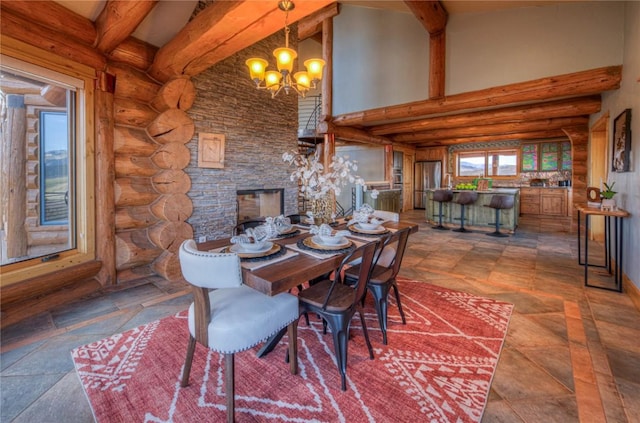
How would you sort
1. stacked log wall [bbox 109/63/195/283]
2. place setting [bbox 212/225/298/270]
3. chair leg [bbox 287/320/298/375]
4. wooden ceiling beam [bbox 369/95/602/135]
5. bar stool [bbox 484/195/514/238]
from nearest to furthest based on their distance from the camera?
place setting [bbox 212/225/298/270] → chair leg [bbox 287/320/298/375] → stacked log wall [bbox 109/63/195/283] → wooden ceiling beam [bbox 369/95/602/135] → bar stool [bbox 484/195/514/238]

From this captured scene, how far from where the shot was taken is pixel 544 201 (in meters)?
8.99

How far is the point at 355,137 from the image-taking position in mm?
7645

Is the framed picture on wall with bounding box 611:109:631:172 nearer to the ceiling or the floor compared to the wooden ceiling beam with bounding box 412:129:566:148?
nearer to the floor

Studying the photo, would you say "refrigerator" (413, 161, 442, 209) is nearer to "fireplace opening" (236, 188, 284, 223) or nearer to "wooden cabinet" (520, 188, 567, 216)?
"wooden cabinet" (520, 188, 567, 216)

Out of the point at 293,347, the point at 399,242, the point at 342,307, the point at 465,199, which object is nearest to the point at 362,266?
the point at 342,307

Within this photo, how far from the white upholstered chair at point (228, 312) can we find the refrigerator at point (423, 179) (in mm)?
10409

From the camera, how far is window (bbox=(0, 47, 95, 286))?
263 cm

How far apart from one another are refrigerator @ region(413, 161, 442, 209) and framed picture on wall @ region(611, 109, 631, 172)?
725 centimetres

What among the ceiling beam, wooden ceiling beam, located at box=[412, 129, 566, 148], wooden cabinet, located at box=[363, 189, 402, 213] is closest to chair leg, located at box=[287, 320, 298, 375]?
the ceiling beam

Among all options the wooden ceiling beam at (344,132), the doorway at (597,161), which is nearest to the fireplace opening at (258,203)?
the wooden ceiling beam at (344,132)

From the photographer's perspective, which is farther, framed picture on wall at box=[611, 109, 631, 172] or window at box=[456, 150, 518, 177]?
window at box=[456, 150, 518, 177]

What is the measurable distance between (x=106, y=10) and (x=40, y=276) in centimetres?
254

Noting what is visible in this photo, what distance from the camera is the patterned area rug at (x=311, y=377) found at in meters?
1.58

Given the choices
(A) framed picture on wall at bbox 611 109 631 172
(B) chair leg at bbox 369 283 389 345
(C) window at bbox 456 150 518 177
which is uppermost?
(C) window at bbox 456 150 518 177
